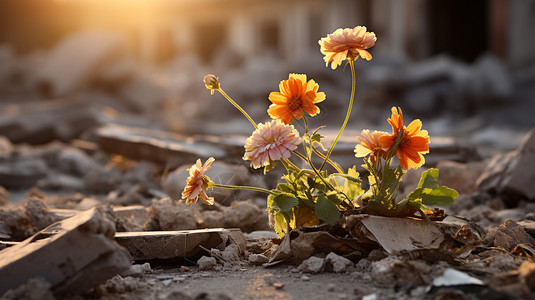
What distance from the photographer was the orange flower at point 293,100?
93.0 inches

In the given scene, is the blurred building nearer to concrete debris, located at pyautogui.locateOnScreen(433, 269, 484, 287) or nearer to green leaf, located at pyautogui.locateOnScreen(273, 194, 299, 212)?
green leaf, located at pyautogui.locateOnScreen(273, 194, 299, 212)

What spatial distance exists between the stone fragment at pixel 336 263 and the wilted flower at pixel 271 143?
465mm

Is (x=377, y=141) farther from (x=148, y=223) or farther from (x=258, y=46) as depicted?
(x=258, y=46)

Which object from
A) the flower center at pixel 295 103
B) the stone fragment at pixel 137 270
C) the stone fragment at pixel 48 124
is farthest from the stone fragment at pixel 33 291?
the stone fragment at pixel 48 124

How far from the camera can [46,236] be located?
2.28 meters

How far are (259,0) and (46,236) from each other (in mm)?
19522

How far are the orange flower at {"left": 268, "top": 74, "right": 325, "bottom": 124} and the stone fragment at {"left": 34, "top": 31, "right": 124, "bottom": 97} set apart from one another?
1339 cm

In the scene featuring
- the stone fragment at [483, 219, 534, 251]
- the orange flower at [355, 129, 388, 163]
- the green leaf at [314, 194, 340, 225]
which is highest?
the orange flower at [355, 129, 388, 163]

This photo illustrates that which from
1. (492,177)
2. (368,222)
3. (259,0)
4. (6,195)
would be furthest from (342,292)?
(259,0)

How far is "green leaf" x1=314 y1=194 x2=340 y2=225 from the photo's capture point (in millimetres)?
2336

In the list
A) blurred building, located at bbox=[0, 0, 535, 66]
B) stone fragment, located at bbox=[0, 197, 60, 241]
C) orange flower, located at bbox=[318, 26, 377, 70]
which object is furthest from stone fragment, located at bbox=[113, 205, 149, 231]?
blurred building, located at bbox=[0, 0, 535, 66]

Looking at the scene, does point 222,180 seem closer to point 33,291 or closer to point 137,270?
point 137,270

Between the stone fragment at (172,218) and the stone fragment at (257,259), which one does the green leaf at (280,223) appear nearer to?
the stone fragment at (257,259)

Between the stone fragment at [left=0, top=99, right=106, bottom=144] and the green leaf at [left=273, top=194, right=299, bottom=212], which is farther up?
the green leaf at [left=273, top=194, right=299, bottom=212]
